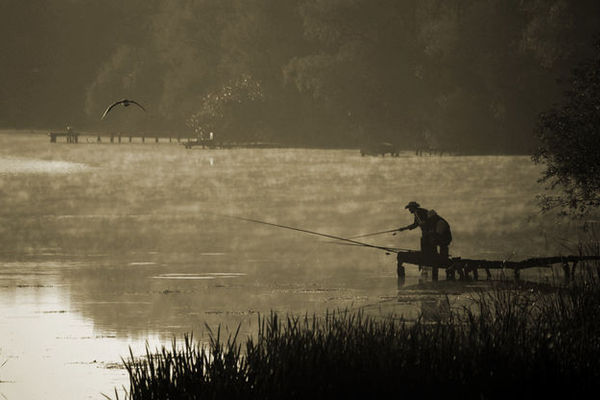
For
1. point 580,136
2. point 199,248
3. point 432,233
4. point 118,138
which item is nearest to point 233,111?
point 118,138

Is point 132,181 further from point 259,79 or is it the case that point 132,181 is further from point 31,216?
point 259,79

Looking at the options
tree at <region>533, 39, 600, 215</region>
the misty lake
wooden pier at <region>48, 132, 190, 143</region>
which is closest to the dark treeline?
wooden pier at <region>48, 132, 190, 143</region>

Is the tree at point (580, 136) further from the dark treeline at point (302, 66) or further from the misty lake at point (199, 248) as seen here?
Result: the dark treeline at point (302, 66)

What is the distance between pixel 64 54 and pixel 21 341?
10667 centimetres

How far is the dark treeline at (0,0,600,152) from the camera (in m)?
78.2

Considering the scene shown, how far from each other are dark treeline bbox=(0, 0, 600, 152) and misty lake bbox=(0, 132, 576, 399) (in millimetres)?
11063

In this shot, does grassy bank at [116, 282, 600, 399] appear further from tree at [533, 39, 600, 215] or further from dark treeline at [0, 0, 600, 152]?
dark treeline at [0, 0, 600, 152]

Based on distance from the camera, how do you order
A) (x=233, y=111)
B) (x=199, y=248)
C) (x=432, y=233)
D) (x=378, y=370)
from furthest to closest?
(x=233, y=111)
(x=199, y=248)
(x=432, y=233)
(x=378, y=370)

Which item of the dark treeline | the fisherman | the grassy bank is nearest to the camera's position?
the grassy bank

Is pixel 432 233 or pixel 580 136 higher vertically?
pixel 580 136

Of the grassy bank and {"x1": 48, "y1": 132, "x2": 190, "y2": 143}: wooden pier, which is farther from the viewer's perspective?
{"x1": 48, "y1": 132, "x2": 190, "y2": 143}: wooden pier

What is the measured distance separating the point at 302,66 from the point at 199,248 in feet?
185

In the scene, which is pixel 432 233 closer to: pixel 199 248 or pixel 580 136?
pixel 580 136

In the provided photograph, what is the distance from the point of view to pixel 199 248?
31.4 m
